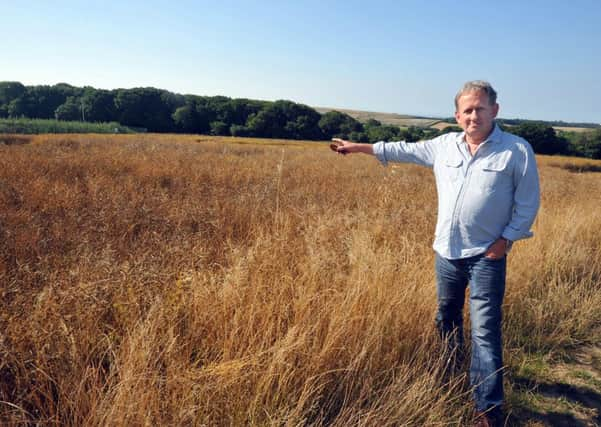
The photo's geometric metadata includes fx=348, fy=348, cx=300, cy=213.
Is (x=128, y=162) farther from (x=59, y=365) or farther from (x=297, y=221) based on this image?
(x=59, y=365)

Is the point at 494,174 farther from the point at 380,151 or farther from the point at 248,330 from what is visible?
the point at 248,330

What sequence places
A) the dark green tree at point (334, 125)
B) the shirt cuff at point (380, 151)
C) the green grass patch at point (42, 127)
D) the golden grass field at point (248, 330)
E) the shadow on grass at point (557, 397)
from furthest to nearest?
the dark green tree at point (334, 125), the green grass patch at point (42, 127), the shirt cuff at point (380, 151), the shadow on grass at point (557, 397), the golden grass field at point (248, 330)

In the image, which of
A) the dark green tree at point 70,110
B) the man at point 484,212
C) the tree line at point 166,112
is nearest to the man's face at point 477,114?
the man at point 484,212

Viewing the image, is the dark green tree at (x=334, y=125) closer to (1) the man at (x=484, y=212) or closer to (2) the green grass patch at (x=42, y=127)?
(2) the green grass patch at (x=42, y=127)

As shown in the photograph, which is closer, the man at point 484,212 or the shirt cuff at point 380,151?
the man at point 484,212

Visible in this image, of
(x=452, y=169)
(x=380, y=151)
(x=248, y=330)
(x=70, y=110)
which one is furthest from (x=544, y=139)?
(x=70, y=110)

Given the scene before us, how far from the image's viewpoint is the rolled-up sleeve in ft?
6.35

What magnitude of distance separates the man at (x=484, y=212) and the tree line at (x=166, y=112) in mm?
56918

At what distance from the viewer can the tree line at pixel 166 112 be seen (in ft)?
204

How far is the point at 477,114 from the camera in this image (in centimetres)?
200

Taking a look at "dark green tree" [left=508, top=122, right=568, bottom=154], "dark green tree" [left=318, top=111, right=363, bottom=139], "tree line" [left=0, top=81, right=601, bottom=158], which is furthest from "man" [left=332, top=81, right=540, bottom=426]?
"tree line" [left=0, top=81, right=601, bottom=158]

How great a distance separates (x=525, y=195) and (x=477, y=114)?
21.0 inches

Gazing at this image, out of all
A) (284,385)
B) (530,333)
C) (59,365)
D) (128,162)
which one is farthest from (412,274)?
(128,162)

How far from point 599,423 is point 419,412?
125 cm
